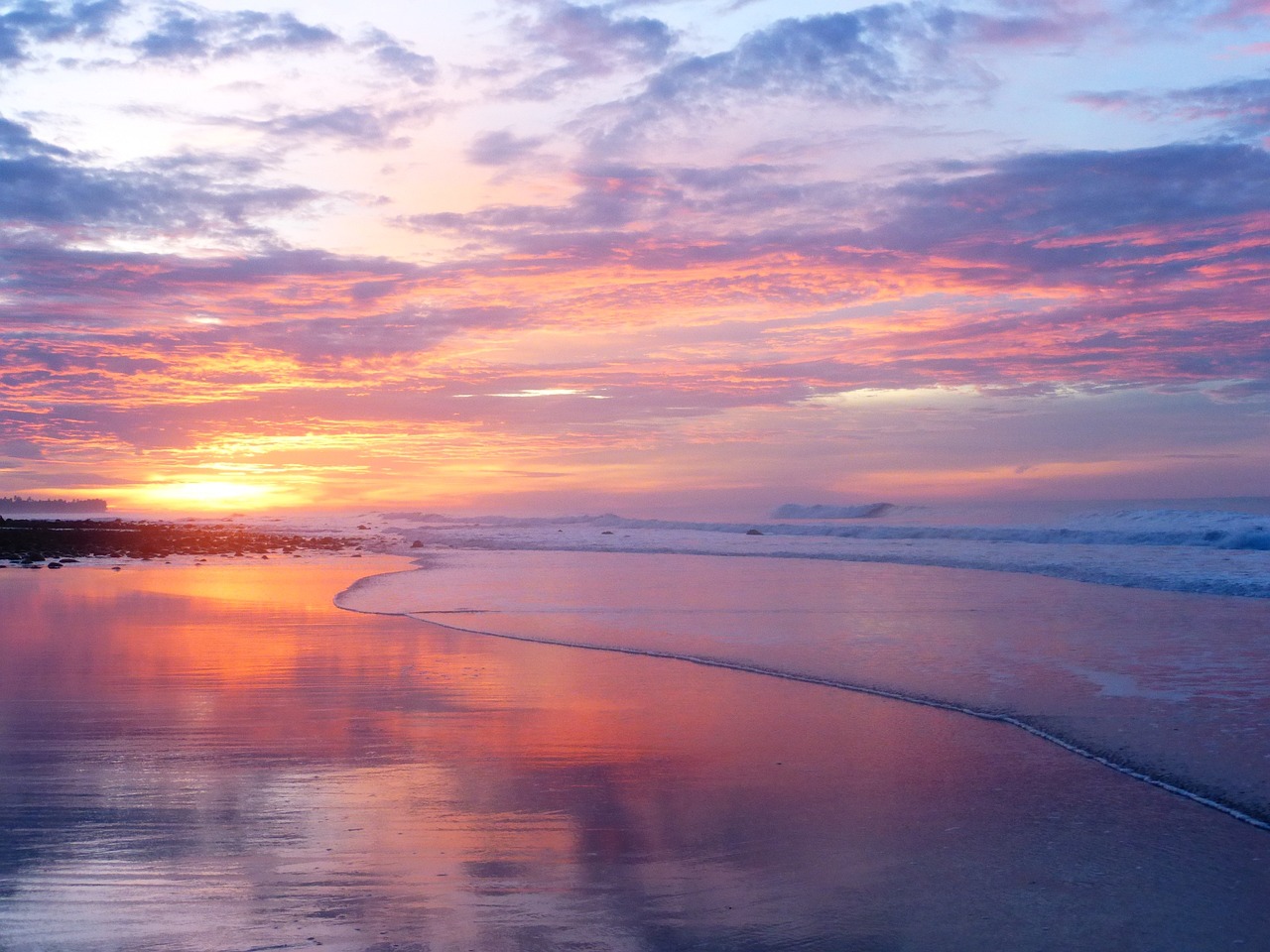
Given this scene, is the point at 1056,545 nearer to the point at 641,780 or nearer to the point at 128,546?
the point at 641,780

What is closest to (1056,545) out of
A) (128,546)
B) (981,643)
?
(981,643)

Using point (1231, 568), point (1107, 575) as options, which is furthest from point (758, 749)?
point (1231, 568)

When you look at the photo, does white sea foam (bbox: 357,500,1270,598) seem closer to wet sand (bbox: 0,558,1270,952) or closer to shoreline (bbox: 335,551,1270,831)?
shoreline (bbox: 335,551,1270,831)

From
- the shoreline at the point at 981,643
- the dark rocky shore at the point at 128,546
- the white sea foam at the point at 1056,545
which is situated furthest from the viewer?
the dark rocky shore at the point at 128,546

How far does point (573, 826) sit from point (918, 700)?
14.6 feet

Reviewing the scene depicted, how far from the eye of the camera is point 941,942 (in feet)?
13.8

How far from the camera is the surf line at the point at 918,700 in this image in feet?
19.9

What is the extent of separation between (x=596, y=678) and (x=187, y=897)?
5967mm

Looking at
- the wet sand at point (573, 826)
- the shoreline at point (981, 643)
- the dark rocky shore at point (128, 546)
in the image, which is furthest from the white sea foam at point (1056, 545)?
the wet sand at point (573, 826)

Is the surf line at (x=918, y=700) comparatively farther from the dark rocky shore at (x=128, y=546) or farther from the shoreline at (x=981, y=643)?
the dark rocky shore at (x=128, y=546)

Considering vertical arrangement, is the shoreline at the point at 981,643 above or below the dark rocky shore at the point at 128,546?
below

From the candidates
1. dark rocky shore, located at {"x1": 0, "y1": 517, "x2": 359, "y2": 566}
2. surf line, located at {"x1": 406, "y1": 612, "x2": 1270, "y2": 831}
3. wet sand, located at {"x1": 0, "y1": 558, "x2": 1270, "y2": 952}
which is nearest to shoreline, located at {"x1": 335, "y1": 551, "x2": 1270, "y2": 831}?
surf line, located at {"x1": 406, "y1": 612, "x2": 1270, "y2": 831}

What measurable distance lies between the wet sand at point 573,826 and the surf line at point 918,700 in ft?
0.57

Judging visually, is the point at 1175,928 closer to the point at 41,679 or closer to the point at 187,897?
the point at 187,897
